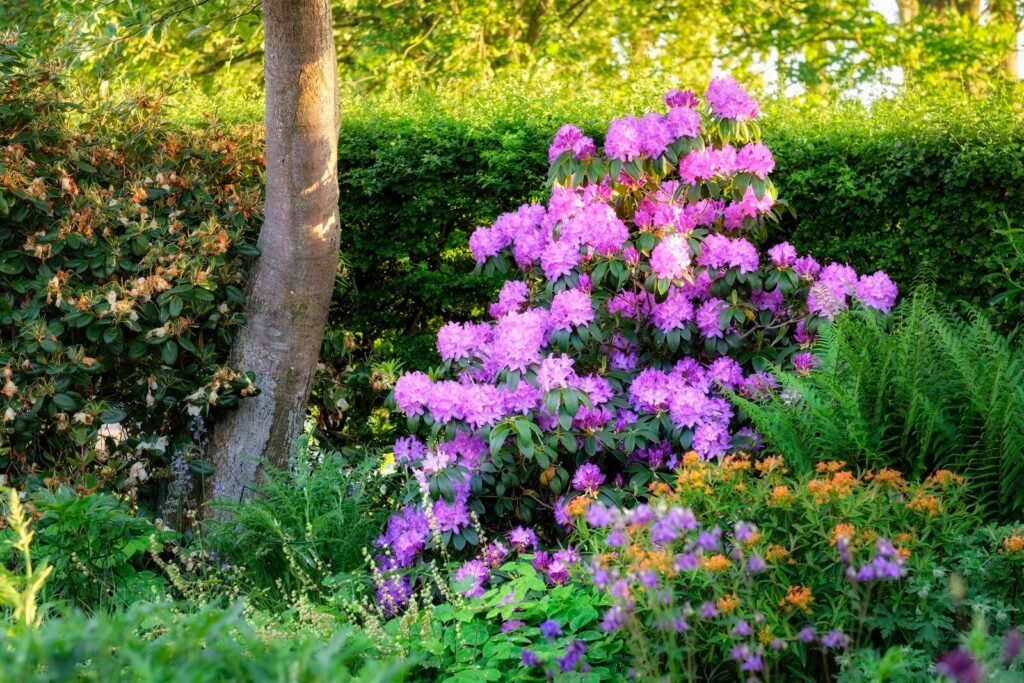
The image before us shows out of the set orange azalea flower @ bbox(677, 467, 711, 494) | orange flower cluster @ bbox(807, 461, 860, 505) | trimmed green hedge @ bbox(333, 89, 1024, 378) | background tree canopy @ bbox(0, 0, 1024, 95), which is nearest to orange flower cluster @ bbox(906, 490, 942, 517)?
orange flower cluster @ bbox(807, 461, 860, 505)

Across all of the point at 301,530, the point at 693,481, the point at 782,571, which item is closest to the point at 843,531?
the point at 782,571

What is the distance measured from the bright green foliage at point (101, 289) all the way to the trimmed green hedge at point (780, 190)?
837 millimetres

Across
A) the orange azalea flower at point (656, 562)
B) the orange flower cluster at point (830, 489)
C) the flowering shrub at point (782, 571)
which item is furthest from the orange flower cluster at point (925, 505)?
the orange azalea flower at point (656, 562)

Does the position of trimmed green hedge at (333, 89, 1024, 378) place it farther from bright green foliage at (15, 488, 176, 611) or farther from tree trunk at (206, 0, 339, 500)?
bright green foliage at (15, 488, 176, 611)

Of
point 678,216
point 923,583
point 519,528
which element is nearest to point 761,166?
point 678,216

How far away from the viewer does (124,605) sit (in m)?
4.03

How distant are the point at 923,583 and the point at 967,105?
3.10m

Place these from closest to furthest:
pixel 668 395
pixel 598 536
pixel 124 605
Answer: pixel 598 536 < pixel 124 605 < pixel 668 395

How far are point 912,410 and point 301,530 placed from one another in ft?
7.75

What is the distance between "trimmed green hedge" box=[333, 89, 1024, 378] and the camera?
4910 millimetres

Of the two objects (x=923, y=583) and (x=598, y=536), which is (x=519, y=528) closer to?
(x=598, y=536)

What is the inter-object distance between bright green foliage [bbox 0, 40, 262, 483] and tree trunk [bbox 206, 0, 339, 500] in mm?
160

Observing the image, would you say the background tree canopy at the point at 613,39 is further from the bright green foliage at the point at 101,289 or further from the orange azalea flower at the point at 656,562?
the orange azalea flower at the point at 656,562

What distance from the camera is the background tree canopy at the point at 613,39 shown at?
416 inches
